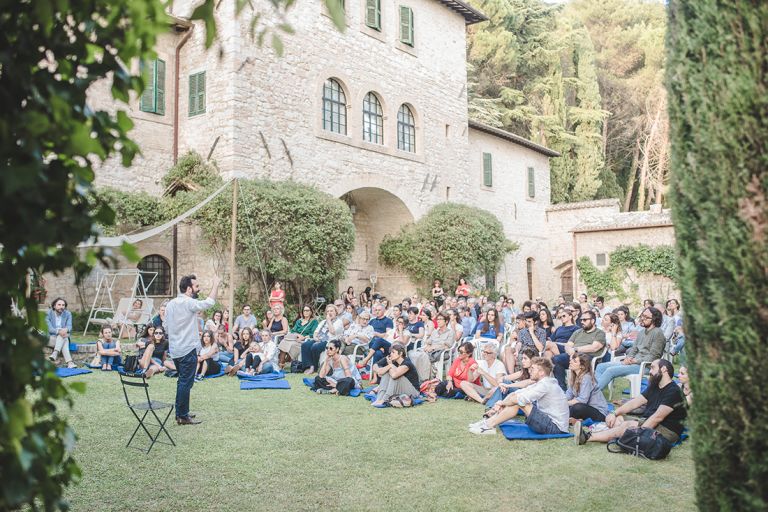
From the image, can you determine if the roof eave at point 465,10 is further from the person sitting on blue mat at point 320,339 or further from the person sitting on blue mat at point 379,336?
the person sitting on blue mat at point 320,339

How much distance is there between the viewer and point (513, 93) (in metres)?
32.1

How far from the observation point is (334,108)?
18219 mm

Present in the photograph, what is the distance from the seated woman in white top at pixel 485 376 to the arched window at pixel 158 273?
34.2ft

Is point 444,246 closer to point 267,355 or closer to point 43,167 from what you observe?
point 267,355

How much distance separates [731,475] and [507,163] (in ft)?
81.5

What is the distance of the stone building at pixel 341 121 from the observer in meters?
15.6

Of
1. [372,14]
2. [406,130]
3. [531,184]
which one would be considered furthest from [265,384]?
[531,184]

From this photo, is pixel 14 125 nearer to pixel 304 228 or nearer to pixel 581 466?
pixel 581 466

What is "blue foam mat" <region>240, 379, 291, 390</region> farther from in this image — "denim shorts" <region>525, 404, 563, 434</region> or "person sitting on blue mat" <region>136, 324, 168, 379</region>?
"denim shorts" <region>525, 404, 563, 434</region>

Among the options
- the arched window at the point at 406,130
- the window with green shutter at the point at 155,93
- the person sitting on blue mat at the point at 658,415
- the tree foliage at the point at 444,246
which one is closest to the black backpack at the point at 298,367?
the person sitting on blue mat at the point at 658,415

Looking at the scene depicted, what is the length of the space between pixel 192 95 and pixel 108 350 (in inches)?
327

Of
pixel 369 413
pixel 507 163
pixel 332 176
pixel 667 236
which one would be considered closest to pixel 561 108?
pixel 507 163

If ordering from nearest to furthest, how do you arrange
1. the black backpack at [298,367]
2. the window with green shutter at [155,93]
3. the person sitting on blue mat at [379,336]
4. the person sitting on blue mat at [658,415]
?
1. the person sitting on blue mat at [658,415]
2. the person sitting on blue mat at [379,336]
3. the black backpack at [298,367]
4. the window with green shutter at [155,93]

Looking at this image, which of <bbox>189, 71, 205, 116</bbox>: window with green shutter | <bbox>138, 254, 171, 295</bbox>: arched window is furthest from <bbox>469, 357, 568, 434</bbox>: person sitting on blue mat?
<bbox>189, 71, 205, 116</bbox>: window with green shutter
